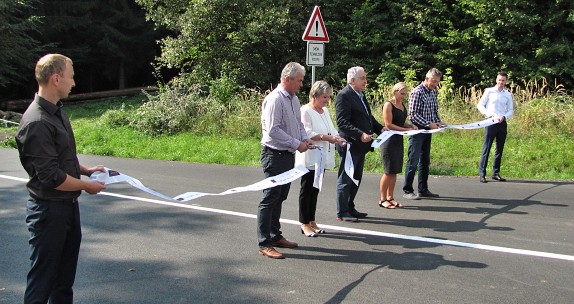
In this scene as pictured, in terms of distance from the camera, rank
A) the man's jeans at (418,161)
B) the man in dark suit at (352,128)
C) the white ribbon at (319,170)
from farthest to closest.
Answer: the man's jeans at (418,161) < the man in dark suit at (352,128) < the white ribbon at (319,170)

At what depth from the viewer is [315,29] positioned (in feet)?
36.1

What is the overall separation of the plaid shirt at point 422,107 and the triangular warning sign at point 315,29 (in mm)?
3209

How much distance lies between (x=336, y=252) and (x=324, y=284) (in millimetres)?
952

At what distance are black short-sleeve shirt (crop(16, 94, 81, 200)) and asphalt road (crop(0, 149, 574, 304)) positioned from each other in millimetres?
1417

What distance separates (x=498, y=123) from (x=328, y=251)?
543cm

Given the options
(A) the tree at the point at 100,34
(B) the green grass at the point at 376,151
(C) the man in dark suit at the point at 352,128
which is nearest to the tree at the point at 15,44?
(A) the tree at the point at 100,34

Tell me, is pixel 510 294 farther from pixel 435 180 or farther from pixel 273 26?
pixel 273 26

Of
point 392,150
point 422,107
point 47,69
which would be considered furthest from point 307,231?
point 47,69

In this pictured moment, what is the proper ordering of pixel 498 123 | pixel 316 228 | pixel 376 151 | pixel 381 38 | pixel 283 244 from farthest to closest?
pixel 381 38 < pixel 376 151 < pixel 498 123 < pixel 316 228 < pixel 283 244

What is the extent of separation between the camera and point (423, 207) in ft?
25.5

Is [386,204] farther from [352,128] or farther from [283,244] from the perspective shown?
[283,244]

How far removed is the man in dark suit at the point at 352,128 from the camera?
6.89 m

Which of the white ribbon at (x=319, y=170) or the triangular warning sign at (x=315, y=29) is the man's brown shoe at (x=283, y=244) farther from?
the triangular warning sign at (x=315, y=29)

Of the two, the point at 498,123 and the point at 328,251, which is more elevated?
the point at 498,123
